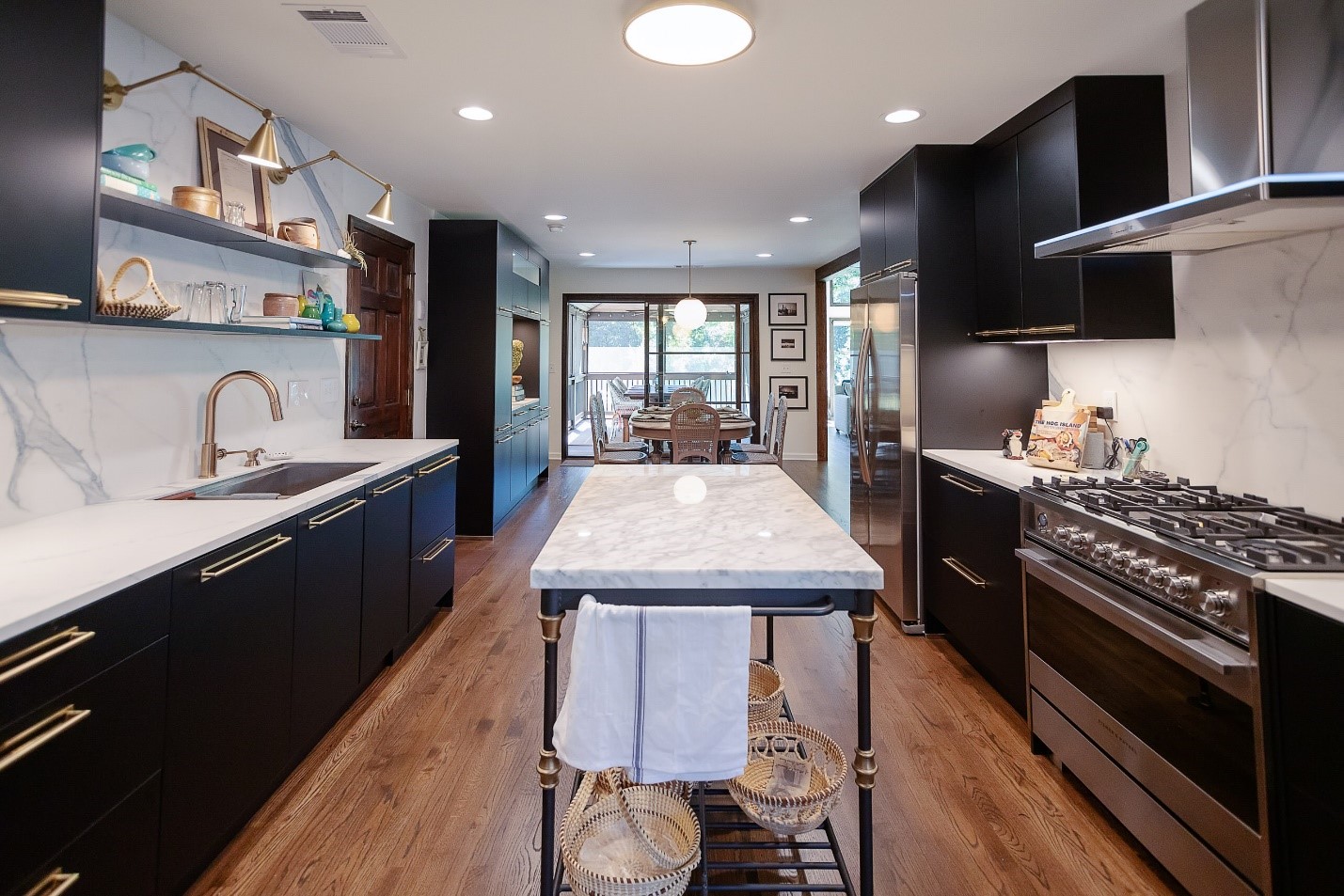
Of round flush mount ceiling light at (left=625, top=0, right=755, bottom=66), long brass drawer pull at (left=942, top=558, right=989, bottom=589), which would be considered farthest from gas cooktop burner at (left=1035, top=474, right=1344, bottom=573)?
round flush mount ceiling light at (left=625, top=0, right=755, bottom=66)

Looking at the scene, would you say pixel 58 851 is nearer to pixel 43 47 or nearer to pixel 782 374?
pixel 43 47

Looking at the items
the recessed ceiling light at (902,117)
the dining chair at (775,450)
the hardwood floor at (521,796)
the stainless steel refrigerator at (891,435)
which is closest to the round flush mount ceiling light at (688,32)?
the recessed ceiling light at (902,117)

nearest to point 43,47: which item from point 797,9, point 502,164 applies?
point 797,9

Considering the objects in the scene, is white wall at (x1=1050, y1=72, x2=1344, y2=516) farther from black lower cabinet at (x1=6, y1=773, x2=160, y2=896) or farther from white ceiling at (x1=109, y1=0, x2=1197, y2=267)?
black lower cabinet at (x1=6, y1=773, x2=160, y2=896)

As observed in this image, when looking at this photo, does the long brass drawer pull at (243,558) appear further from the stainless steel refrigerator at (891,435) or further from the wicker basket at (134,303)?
the stainless steel refrigerator at (891,435)

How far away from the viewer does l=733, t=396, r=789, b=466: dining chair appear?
17.3 feet

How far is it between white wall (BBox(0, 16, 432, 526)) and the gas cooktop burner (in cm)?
291

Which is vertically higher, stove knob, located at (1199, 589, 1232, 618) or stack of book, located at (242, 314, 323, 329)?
stack of book, located at (242, 314, 323, 329)

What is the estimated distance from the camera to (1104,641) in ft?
5.67

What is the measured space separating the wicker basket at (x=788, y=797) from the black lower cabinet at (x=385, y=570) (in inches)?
61.2

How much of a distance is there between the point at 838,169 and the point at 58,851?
4.11 m

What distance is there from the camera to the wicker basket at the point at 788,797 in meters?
1.42

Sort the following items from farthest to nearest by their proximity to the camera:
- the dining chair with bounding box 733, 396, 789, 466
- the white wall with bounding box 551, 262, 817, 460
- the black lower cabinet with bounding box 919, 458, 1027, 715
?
the white wall with bounding box 551, 262, 817, 460 → the dining chair with bounding box 733, 396, 789, 466 → the black lower cabinet with bounding box 919, 458, 1027, 715


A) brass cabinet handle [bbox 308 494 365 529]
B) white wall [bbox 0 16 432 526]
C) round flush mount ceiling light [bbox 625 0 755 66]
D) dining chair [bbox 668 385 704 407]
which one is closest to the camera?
white wall [bbox 0 16 432 526]
